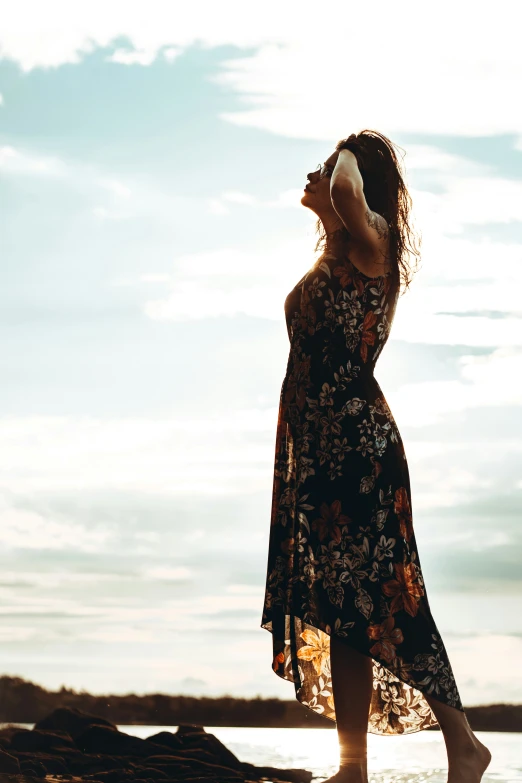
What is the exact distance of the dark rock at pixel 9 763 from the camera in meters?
2.49

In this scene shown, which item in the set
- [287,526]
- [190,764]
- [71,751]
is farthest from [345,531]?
[71,751]

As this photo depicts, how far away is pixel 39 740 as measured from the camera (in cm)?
291

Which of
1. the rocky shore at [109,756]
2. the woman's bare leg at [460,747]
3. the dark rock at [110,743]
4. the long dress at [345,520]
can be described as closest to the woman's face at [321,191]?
the long dress at [345,520]

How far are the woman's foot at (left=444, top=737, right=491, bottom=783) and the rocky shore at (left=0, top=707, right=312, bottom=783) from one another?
645 mm

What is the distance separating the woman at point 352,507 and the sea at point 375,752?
0.27 m

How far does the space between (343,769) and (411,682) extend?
270mm

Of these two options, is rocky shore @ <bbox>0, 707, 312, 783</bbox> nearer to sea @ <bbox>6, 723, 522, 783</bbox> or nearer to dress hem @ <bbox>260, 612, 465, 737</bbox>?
sea @ <bbox>6, 723, 522, 783</bbox>

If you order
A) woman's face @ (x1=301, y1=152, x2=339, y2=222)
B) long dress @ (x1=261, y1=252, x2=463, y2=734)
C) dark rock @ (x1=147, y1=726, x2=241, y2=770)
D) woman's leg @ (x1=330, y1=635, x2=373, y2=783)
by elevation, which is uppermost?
woman's face @ (x1=301, y1=152, x2=339, y2=222)

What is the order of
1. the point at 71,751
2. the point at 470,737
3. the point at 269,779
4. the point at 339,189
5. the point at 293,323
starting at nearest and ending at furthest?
the point at 470,737 < the point at 339,189 < the point at 293,323 < the point at 269,779 < the point at 71,751

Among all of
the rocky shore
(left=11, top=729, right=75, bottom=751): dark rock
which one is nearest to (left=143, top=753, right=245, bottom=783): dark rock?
the rocky shore

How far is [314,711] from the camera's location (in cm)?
232

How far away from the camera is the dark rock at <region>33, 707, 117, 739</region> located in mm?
3033

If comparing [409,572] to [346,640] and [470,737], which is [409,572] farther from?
[470,737]

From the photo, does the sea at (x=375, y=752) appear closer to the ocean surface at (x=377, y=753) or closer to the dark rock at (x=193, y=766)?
the ocean surface at (x=377, y=753)
